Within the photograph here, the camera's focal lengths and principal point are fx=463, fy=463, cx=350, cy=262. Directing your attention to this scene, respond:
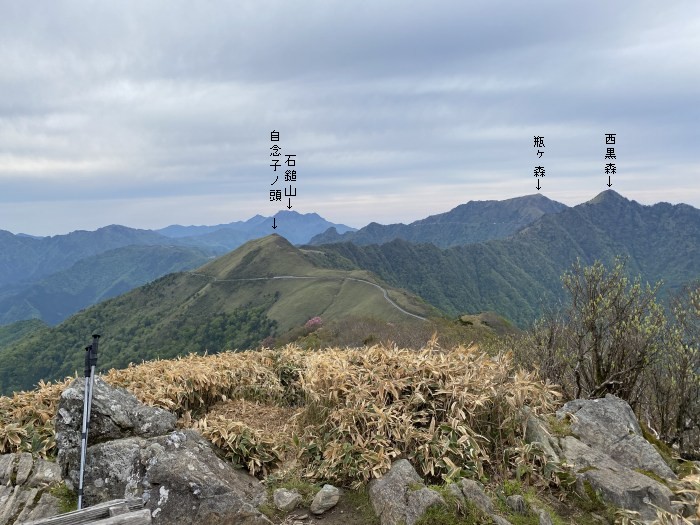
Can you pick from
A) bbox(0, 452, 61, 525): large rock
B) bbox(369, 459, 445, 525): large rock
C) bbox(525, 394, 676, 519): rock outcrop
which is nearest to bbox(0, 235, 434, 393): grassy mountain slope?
bbox(525, 394, 676, 519): rock outcrop

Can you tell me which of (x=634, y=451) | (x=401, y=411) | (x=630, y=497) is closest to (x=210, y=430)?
(x=401, y=411)

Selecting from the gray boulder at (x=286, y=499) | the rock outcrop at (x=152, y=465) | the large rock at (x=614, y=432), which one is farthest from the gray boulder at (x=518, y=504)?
the rock outcrop at (x=152, y=465)

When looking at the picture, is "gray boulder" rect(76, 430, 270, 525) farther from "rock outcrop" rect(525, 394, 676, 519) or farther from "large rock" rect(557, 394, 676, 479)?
"large rock" rect(557, 394, 676, 479)

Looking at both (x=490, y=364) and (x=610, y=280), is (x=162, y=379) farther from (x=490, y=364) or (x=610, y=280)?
(x=610, y=280)

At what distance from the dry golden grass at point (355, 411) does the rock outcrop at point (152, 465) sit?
0.75 meters

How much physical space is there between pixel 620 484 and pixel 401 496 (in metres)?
3.74

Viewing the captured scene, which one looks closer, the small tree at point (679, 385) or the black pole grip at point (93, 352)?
the black pole grip at point (93, 352)

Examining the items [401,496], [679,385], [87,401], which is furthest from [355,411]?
[679,385]

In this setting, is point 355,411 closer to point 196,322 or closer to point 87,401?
point 87,401

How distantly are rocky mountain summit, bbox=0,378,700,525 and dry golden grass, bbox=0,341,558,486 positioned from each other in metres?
0.46

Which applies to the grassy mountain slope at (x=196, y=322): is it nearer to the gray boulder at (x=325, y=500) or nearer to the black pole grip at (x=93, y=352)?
the gray boulder at (x=325, y=500)

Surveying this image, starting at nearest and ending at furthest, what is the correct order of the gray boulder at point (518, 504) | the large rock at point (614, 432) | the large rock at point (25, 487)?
the gray boulder at point (518, 504), the large rock at point (25, 487), the large rock at point (614, 432)

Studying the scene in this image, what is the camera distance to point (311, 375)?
1026 cm

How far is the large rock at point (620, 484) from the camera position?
7.51 meters
